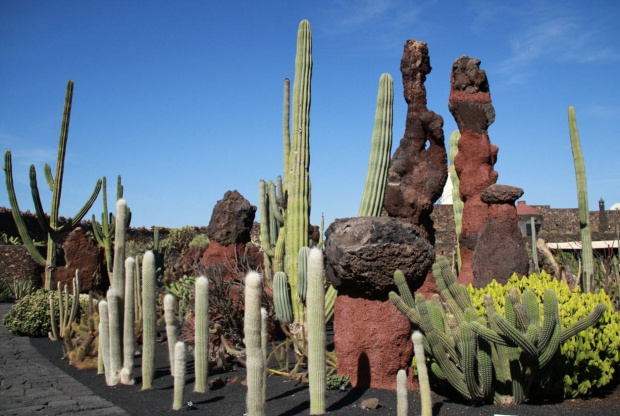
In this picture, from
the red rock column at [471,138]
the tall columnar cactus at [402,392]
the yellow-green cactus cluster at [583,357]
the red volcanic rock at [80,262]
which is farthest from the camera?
the red volcanic rock at [80,262]

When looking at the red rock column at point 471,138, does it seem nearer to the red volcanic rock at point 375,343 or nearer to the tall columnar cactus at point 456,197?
the tall columnar cactus at point 456,197

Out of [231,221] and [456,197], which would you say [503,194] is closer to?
[456,197]

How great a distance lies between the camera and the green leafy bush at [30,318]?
29.4 feet

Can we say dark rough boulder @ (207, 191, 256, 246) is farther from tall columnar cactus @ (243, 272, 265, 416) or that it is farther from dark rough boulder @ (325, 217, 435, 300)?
tall columnar cactus @ (243, 272, 265, 416)

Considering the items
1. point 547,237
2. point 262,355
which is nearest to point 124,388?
point 262,355

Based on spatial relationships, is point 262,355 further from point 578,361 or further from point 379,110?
point 379,110

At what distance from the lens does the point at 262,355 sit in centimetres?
408

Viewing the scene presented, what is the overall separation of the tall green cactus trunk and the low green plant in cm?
162

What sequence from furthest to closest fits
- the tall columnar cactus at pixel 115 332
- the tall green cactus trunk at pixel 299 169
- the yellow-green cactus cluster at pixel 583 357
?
the tall green cactus trunk at pixel 299 169, the tall columnar cactus at pixel 115 332, the yellow-green cactus cluster at pixel 583 357

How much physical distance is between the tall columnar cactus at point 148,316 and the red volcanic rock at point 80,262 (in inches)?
289

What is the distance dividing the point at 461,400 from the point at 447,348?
51 cm

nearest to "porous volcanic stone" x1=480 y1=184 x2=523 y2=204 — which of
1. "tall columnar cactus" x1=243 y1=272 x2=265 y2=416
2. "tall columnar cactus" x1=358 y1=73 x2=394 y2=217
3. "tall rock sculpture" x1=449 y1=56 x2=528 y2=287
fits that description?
"tall rock sculpture" x1=449 y1=56 x2=528 y2=287

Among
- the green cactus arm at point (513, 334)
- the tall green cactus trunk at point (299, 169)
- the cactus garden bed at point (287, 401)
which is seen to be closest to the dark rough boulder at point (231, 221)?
the tall green cactus trunk at point (299, 169)

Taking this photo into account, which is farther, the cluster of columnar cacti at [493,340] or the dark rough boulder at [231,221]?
the dark rough boulder at [231,221]
